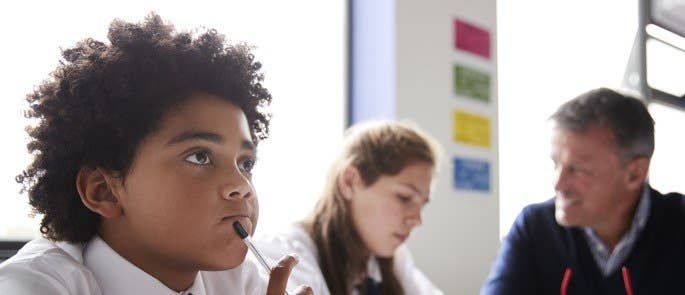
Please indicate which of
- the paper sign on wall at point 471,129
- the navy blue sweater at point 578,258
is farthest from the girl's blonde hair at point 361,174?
the paper sign on wall at point 471,129

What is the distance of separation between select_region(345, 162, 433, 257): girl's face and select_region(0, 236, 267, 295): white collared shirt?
0.73 meters

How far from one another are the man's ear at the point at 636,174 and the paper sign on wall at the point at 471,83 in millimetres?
807

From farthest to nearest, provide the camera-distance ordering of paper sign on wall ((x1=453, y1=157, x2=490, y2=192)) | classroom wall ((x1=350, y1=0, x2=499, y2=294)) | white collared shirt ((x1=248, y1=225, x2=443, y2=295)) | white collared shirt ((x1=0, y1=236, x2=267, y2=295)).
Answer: paper sign on wall ((x1=453, y1=157, x2=490, y2=192)), classroom wall ((x1=350, y1=0, x2=499, y2=294)), white collared shirt ((x1=248, y1=225, x2=443, y2=295)), white collared shirt ((x1=0, y1=236, x2=267, y2=295))

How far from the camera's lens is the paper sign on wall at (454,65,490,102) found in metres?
2.24

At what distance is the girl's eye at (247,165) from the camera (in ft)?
2.58

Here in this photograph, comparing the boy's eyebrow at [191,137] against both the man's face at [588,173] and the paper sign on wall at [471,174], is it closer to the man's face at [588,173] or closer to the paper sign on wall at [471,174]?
the man's face at [588,173]

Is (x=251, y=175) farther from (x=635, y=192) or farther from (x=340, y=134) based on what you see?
(x=340, y=134)

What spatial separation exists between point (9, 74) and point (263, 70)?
0.69m

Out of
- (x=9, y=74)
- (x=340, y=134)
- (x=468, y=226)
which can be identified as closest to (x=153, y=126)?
(x=9, y=74)

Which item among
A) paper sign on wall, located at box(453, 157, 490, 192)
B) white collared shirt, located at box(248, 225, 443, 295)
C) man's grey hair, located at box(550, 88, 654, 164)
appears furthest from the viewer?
paper sign on wall, located at box(453, 157, 490, 192)

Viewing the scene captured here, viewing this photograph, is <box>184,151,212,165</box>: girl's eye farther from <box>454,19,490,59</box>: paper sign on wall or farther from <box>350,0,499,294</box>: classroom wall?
<box>454,19,490,59</box>: paper sign on wall

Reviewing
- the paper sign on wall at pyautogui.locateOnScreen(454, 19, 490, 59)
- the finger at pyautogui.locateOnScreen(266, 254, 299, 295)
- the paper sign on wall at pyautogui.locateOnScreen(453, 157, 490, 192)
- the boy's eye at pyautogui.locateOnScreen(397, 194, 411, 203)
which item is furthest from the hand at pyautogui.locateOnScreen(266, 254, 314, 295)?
the paper sign on wall at pyautogui.locateOnScreen(454, 19, 490, 59)

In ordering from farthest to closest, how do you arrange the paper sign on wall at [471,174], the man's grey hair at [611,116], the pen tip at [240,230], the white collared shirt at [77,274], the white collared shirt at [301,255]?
the paper sign on wall at [471,174] → the man's grey hair at [611,116] → the white collared shirt at [301,255] → the pen tip at [240,230] → the white collared shirt at [77,274]

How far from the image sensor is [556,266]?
1426 mm
